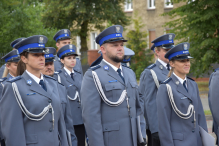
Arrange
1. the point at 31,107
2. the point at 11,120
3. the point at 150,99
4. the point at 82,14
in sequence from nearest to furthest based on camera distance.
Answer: the point at 11,120, the point at 31,107, the point at 150,99, the point at 82,14

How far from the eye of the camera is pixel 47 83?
4.18 metres

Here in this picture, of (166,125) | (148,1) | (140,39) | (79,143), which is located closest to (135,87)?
(166,125)

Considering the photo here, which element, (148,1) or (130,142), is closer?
(130,142)

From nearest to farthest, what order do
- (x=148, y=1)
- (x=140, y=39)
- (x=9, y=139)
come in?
(x=9, y=139) → (x=140, y=39) → (x=148, y=1)

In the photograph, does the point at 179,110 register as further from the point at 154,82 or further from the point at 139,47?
the point at 139,47

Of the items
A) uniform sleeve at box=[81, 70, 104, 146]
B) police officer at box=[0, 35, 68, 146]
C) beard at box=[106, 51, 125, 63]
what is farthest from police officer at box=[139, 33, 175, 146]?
police officer at box=[0, 35, 68, 146]

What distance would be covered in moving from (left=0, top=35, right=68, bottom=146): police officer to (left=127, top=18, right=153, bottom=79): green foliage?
20.7m

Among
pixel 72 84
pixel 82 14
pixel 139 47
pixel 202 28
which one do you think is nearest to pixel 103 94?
pixel 72 84

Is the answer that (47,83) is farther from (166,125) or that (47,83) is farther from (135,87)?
(166,125)

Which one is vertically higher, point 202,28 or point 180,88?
point 202,28

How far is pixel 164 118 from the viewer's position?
4676 mm

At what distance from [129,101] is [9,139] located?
154 cm

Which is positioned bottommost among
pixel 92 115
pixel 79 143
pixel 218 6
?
pixel 79 143

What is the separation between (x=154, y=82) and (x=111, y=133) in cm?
193
